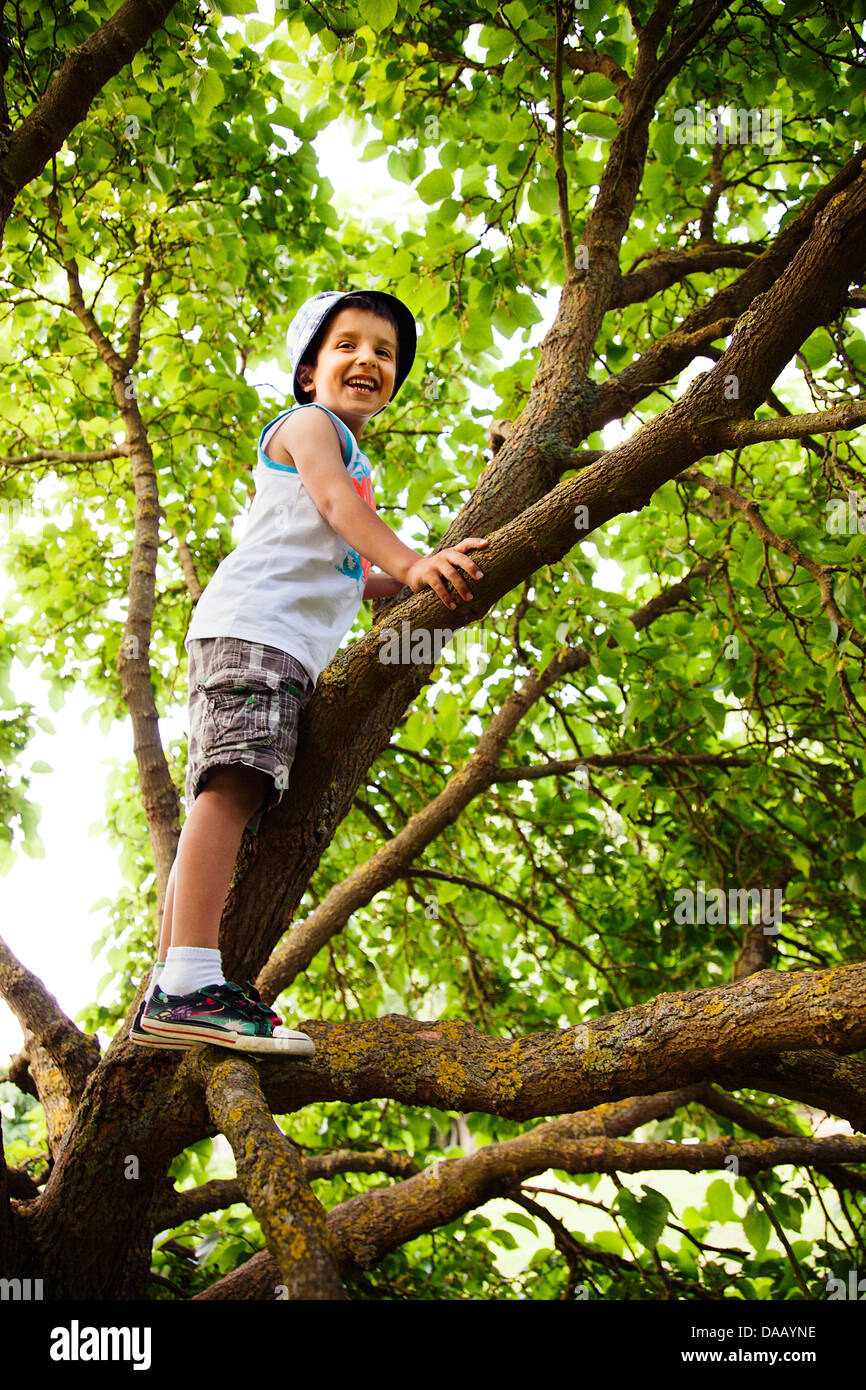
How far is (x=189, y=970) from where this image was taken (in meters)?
1.69

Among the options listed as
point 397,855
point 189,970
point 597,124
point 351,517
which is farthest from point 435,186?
point 189,970

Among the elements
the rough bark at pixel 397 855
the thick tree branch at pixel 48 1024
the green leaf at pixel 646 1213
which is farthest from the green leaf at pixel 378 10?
the green leaf at pixel 646 1213

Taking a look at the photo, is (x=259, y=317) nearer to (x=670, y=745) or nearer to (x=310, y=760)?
(x=670, y=745)

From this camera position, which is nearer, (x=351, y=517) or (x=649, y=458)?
(x=649, y=458)

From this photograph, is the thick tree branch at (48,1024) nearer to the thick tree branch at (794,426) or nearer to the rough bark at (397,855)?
the rough bark at (397,855)

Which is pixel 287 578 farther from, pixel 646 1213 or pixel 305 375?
pixel 646 1213

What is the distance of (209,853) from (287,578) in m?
0.58

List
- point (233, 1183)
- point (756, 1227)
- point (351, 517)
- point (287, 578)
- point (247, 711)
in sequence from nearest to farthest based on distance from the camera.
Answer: point (247, 711) → point (351, 517) → point (287, 578) → point (756, 1227) → point (233, 1183)

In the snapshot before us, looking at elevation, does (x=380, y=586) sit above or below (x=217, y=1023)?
above

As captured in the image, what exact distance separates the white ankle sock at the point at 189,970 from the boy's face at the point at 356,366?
1257 mm

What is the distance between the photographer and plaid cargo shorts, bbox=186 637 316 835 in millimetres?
1707

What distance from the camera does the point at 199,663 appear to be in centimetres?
194

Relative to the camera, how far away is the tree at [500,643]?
1.66m
